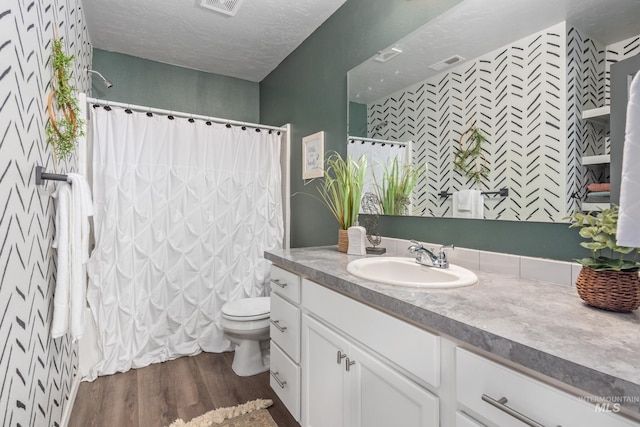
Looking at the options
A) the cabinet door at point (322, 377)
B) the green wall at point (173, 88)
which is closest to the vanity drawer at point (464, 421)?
the cabinet door at point (322, 377)

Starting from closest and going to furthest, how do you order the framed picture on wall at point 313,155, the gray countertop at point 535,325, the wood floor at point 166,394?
the gray countertop at point 535,325 < the wood floor at point 166,394 < the framed picture on wall at point 313,155

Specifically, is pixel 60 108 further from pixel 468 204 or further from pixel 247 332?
pixel 468 204

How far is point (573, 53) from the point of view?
3.49ft

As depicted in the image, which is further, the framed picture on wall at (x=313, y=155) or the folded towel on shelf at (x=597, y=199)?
the framed picture on wall at (x=313, y=155)

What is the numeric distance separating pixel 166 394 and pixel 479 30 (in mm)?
2533

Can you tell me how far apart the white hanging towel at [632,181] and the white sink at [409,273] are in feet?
1.48

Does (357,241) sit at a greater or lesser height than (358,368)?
greater

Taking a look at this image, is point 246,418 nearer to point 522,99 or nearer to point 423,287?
point 423,287


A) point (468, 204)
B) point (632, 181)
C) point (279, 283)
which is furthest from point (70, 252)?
point (632, 181)

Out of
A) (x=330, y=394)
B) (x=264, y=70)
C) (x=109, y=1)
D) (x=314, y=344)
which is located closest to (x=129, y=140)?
(x=109, y=1)

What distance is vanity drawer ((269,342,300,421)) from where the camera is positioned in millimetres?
1516

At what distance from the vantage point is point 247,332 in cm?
208

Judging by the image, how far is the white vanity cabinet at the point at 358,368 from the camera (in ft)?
2.87

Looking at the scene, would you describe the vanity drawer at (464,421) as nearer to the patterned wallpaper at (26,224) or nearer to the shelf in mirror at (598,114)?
the shelf in mirror at (598,114)
